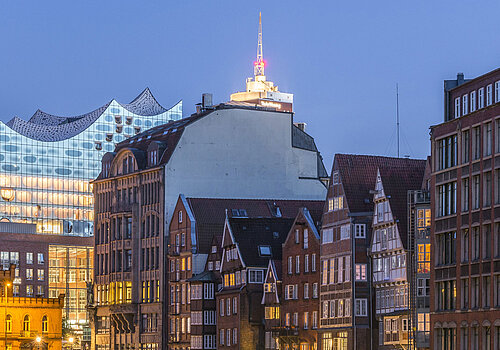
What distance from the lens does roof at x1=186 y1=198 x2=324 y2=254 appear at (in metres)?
155

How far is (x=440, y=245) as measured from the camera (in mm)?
104375

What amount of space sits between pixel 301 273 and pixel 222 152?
3912 centimetres

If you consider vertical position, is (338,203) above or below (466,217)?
above

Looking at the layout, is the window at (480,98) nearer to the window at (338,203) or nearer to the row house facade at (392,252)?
the row house facade at (392,252)

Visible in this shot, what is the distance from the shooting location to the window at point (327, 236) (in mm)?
124000

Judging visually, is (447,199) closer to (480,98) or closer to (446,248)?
(446,248)

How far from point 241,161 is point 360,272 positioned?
164 feet

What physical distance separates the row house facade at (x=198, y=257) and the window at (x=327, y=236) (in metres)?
23.7

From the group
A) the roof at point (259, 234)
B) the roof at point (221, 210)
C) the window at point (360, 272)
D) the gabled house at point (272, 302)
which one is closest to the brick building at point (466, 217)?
the window at point (360, 272)

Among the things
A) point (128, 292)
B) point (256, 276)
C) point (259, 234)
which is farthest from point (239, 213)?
point (128, 292)

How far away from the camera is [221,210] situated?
6166 inches

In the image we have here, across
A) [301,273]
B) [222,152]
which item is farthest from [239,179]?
[301,273]

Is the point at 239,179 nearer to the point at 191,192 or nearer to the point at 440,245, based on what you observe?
the point at 191,192

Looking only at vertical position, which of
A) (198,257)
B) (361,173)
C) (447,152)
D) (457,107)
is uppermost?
(457,107)
